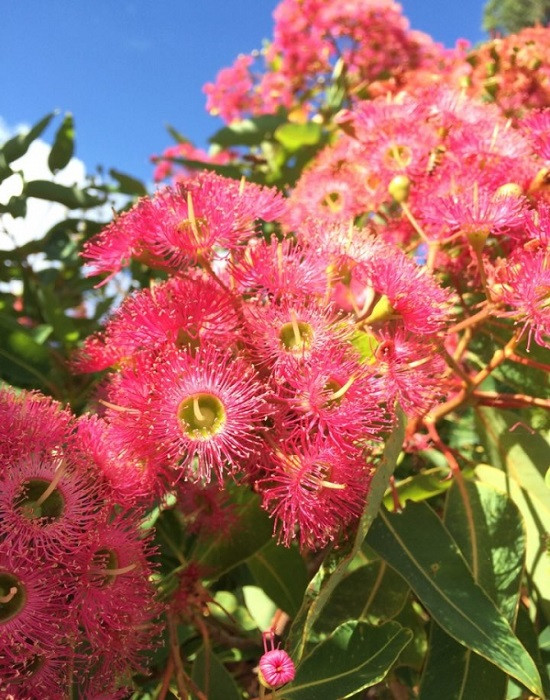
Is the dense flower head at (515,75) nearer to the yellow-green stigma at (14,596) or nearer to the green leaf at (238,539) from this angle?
the green leaf at (238,539)

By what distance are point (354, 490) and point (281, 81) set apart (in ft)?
8.39

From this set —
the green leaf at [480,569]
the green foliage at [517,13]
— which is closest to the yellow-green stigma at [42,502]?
the green leaf at [480,569]

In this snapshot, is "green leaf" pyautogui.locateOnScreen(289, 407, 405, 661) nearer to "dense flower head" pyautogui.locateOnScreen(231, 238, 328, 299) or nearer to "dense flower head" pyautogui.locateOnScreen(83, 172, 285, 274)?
"dense flower head" pyautogui.locateOnScreen(231, 238, 328, 299)

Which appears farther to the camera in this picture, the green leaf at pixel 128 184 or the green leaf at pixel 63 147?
the green leaf at pixel 128 184

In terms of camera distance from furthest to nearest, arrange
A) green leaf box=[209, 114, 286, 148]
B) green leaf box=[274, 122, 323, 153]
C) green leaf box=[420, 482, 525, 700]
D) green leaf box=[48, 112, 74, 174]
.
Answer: green leaf box=[209, 114, 286, 148], green leaf box=[274, 122, 323, 153], green leaf box=[48, 112, 74, 174], green leaf box=[420, 482, 525, 700]

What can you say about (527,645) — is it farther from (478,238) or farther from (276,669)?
(478,238)

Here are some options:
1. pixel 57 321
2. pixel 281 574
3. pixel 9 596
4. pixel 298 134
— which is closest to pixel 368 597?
pixel 281 574

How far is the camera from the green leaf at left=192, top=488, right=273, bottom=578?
41.0 inches

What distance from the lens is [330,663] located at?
31.8 inches

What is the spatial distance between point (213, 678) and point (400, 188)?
0.88 meters

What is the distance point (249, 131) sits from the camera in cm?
192

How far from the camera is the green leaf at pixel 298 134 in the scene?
175 centimetres

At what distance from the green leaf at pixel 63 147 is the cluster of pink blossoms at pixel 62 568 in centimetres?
93

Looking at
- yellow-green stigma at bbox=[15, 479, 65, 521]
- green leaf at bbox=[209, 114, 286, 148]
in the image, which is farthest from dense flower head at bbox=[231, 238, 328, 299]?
green leaf at bbox=[209, 114, 286, 148]
